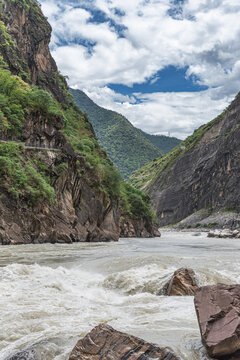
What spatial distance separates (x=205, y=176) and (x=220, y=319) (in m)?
122

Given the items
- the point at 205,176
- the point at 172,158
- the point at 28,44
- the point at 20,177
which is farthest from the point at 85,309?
the point at 172,158

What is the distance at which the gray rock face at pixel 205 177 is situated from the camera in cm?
10756

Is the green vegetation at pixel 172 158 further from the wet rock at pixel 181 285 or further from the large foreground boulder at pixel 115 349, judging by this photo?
the large foreground boulder at pixel 115 349

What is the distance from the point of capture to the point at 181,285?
9594 mm

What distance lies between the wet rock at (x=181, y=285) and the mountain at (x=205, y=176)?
9278cm

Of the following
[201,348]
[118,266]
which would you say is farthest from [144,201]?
[201,348]

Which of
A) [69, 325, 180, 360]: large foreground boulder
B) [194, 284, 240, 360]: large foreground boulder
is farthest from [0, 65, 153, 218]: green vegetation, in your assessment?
[69, 325, 180, 360]: large foreground boulder

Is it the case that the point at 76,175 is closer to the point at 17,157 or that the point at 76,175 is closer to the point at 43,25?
the point at 17,157

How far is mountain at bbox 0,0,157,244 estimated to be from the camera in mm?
27906

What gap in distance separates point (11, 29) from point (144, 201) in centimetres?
4494

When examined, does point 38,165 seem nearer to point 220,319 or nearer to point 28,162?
point 28,162

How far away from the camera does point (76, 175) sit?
3975 cm

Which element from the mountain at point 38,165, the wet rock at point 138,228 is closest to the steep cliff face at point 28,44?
the mountain at point 38,165

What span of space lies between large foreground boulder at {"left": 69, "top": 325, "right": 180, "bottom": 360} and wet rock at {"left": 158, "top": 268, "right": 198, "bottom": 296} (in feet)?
17.7
